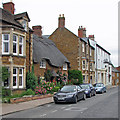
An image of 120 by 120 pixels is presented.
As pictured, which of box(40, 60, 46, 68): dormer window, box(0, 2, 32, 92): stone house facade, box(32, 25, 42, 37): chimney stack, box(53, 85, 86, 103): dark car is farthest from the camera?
box(32, 25, 42, 37): chimney stack

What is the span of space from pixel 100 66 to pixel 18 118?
4317 cm

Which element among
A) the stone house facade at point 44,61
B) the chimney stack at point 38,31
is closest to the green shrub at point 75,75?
the stone house facade at point 44,61

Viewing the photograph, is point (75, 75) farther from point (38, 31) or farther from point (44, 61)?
point (38, 31)

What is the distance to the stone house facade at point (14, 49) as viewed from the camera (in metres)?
17.7

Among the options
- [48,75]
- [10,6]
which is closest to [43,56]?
[48,75]

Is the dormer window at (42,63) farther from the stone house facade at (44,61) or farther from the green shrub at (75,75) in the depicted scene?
the green shrub at (75,75)

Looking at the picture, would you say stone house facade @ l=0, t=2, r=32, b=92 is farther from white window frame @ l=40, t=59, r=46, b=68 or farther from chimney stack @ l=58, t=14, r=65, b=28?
chimney stack @ l=58, t=14, r=65, b=28

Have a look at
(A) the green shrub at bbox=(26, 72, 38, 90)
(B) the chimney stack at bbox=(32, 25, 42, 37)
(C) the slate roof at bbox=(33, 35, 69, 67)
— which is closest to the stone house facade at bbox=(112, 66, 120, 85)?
(C) the slate roof at bbox=(33, 35, 69, 67)

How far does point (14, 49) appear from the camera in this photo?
1834cm

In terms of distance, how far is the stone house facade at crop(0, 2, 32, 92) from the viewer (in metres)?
Answer: 17.7

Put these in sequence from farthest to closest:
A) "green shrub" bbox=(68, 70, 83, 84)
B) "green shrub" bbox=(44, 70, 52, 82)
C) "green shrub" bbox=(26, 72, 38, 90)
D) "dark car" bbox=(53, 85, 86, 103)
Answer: "green shrub" bbox=(68, 70, 83, 84) → "green shrub" bbox=(44, 70, 52, 82) → "green shrub" bbox=(26, 72, 38, 90) → "dark car" bbox=(53, 85, 86, 103)

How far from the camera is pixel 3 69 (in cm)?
1656

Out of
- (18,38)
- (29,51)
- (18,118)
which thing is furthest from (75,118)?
(29,51)

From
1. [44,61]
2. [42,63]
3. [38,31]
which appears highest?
[38,31]
